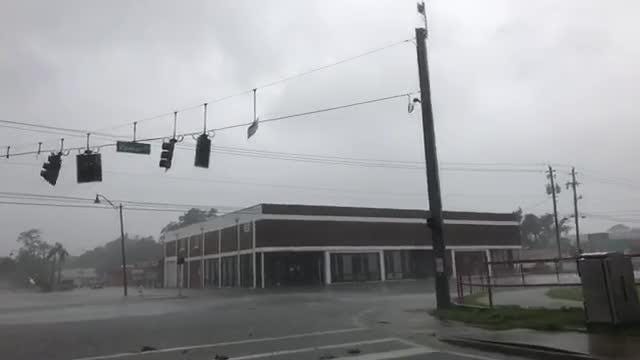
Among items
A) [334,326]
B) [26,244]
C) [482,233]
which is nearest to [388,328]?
[334,326]

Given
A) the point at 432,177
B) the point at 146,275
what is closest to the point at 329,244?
the point at 432,177

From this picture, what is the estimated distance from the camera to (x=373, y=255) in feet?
209

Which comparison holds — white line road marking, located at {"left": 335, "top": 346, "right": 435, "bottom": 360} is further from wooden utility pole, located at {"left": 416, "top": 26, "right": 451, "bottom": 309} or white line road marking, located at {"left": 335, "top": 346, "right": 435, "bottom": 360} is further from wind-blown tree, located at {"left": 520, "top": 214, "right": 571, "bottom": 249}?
wind-blown tree, located at {"left": 520, "top": 214, "right": 571, "bottom": 249}

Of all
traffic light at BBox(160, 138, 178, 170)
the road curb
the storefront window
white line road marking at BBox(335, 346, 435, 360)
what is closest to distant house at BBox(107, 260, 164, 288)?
the storefront window

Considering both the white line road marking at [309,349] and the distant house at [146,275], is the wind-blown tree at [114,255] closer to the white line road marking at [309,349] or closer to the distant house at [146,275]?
the distant house at [146,275]

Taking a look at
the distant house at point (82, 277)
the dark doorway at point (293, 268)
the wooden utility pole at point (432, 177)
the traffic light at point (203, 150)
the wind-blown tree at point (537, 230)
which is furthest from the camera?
the wind-blown tree at point (537, 230)

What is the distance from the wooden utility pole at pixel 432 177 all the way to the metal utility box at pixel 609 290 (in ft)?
26.4

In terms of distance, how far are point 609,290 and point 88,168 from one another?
47.5 ft

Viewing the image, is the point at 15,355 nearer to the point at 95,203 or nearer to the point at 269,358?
the point at 269,358

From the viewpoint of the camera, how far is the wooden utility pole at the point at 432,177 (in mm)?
21156

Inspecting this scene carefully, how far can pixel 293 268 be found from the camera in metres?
59.5

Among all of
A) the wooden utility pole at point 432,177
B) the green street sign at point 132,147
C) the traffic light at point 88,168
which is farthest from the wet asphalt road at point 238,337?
the green street sign at point 132,147

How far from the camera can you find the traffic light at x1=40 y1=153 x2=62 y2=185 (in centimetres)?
1906

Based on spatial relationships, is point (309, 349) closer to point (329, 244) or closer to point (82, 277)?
point (329, 244)
